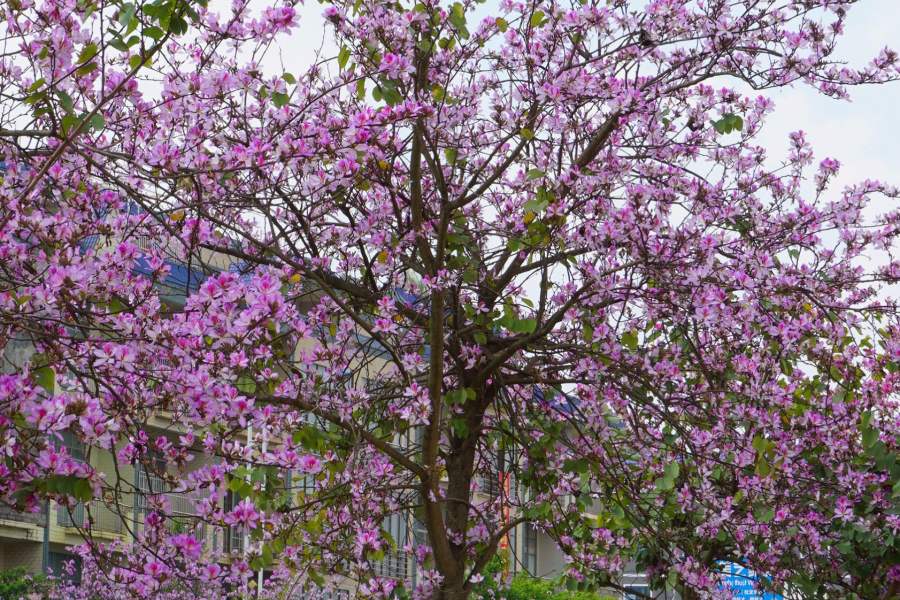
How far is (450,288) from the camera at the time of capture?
668 cm

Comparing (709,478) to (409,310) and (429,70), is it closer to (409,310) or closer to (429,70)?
(409,310)

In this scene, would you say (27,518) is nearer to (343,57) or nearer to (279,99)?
(343,57)

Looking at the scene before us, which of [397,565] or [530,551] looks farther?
[530,551]

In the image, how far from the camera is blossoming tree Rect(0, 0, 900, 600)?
4.38 metres

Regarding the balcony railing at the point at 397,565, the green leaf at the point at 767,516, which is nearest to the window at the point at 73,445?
the balcony railing at the point at 397,565

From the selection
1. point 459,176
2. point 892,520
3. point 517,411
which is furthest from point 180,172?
point 892,520

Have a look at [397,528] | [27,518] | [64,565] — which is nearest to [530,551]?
[397,528]

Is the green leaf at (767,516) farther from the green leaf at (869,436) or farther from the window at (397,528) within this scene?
the window at (397,528)

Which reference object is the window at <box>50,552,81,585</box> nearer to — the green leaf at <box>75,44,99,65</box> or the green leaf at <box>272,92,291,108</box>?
the green leaf at <box>272,92,291,108</box>

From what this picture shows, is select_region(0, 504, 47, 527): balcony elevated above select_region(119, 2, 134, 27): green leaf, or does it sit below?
below

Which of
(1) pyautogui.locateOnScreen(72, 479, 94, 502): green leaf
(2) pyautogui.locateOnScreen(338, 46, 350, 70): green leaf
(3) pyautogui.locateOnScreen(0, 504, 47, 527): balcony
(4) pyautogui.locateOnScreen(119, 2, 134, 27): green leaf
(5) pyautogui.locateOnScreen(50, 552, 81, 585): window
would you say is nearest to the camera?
(1) pyautogui.locateOnScreen(72, 479, 94, 502): green leaf

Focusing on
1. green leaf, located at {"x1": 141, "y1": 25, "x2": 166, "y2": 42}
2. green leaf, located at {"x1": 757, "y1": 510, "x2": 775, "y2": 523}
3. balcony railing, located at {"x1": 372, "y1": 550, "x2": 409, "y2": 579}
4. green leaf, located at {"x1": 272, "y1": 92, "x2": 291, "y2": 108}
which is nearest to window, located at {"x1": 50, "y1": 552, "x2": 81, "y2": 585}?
balcony railing, located at {"x1": 372, "y1": 550, "x2": 409, "y2": 579}

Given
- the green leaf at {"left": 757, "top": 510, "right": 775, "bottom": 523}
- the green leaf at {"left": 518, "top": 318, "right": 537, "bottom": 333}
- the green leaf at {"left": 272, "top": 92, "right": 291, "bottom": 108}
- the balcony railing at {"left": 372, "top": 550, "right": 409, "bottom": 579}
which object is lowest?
the balcony railing at {"left": 372, "top": 550, "right": 409, "bottom": 579}

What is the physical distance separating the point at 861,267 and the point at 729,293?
178 cm
